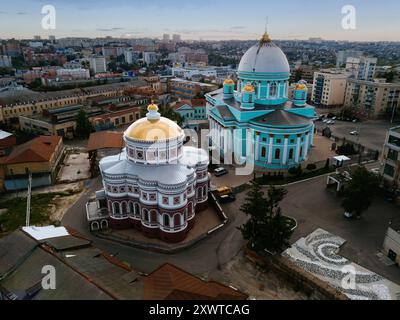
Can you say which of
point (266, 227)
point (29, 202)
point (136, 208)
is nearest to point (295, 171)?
point (266, 227)

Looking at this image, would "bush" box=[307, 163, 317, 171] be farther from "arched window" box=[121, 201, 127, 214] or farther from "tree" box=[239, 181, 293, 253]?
"arched window" box=[121, 201, 127, 214]

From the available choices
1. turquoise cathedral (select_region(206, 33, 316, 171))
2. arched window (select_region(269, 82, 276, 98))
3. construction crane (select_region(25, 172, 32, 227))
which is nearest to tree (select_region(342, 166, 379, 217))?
turquoise cathedral (select_region(206, 33, 316, 171))

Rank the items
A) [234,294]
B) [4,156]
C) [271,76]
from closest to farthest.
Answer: [234,294] → [4,156] → [271,76]

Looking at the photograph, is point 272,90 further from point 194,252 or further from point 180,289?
point 180,289

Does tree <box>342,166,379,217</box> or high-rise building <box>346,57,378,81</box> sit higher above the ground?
high-rise building <box>346,57,378,81</box>
